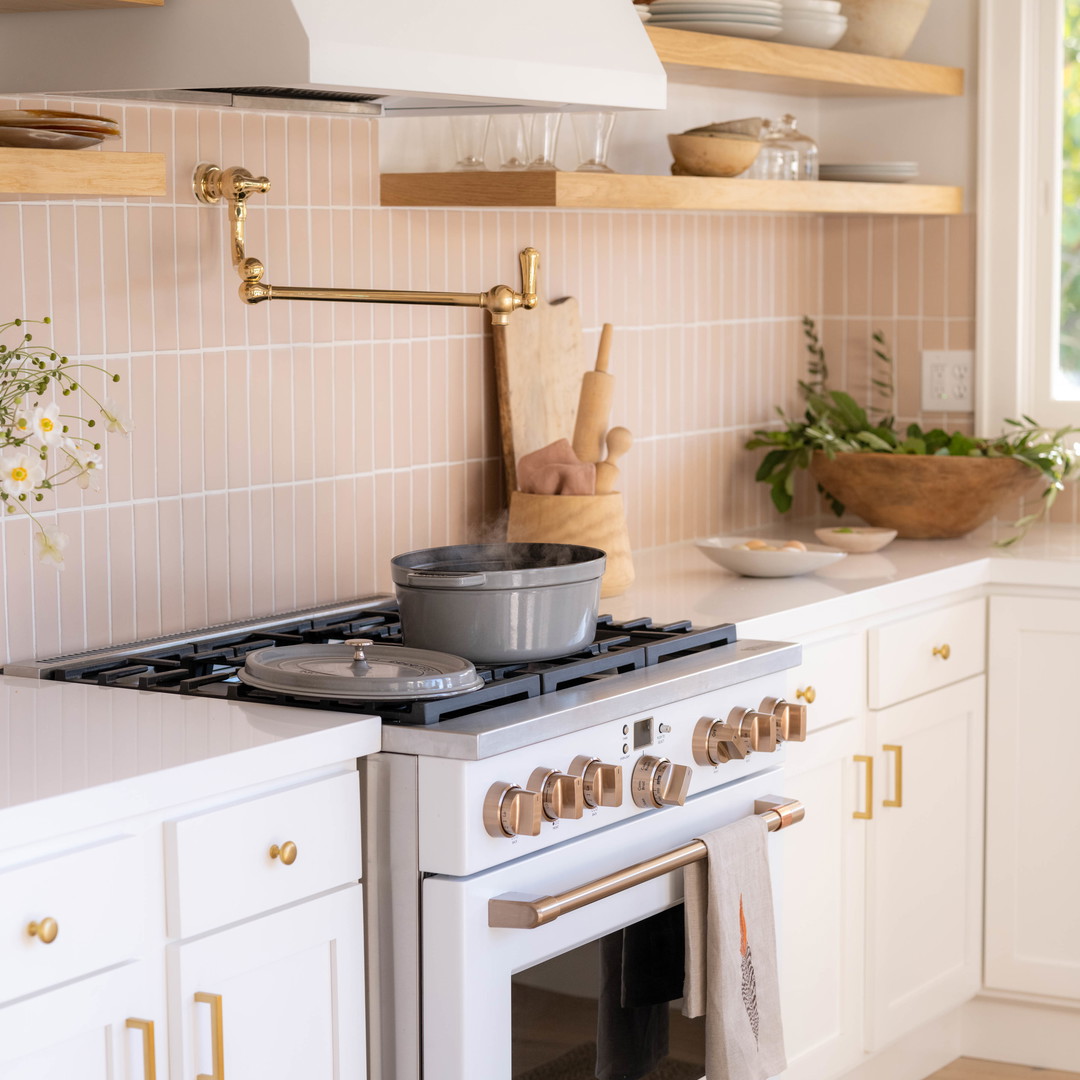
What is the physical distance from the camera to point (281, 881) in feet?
5.62

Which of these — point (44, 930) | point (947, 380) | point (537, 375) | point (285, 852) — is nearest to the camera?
point (44, 930)

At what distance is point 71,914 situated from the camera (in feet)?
4.96

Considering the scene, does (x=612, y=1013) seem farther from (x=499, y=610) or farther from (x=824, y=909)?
(x=824, y=909)

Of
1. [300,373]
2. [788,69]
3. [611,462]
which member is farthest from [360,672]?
[788,69]

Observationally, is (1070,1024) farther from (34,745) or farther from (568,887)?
(34,745)

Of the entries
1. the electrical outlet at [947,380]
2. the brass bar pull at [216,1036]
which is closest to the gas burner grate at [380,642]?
the brass bar pull at [216,1036]

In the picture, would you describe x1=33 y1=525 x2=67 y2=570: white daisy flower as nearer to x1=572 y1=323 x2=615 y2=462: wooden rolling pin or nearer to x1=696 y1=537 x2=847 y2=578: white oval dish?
x1=572 y1=323 x2=615 y2=462: wooden rolling pin

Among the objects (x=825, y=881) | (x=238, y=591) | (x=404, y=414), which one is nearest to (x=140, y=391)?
(x=238, y=591)

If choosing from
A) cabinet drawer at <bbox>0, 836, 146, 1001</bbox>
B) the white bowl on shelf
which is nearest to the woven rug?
cabinet drawer at <bbox>0, 836, 146, 1001</bbox>

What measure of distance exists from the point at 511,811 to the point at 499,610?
30cm

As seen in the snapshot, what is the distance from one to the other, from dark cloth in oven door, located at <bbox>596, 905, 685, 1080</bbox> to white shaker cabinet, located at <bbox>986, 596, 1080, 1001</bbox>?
1.16m

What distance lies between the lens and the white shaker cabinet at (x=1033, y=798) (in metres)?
3.04

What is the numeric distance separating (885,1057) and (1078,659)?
2.59 ft

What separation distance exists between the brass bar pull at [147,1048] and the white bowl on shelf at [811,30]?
219 centimetres
